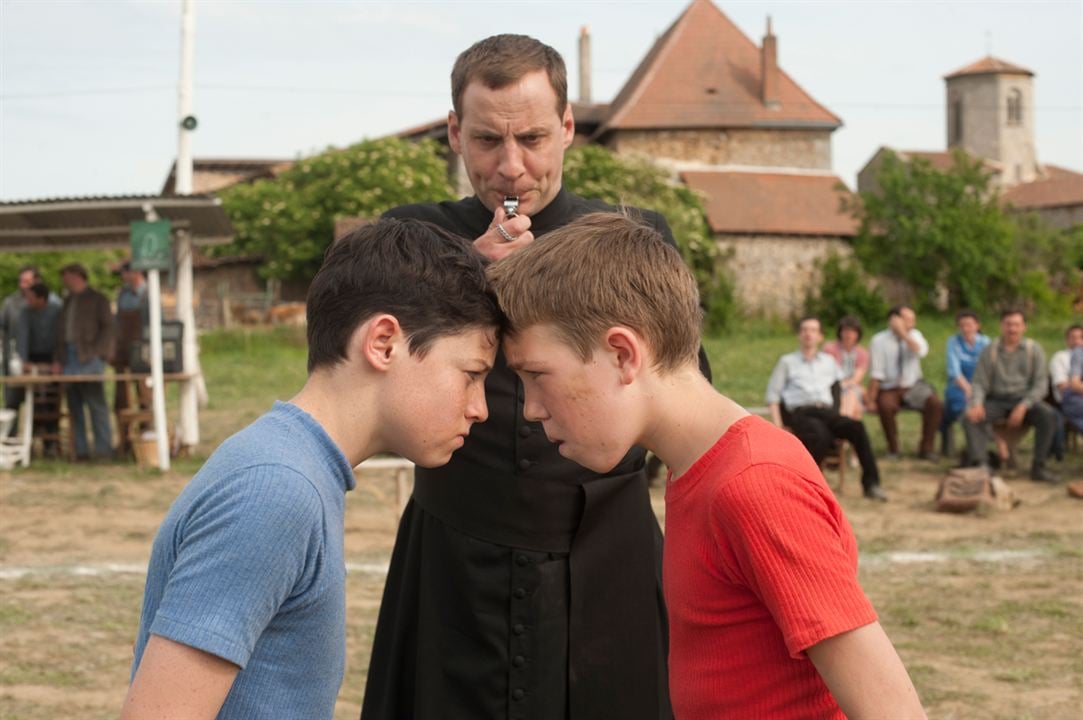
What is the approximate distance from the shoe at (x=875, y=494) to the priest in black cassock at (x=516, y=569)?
29.3 ft

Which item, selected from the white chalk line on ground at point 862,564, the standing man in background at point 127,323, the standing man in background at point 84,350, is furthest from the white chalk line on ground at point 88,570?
the standing man in background at point 127,323

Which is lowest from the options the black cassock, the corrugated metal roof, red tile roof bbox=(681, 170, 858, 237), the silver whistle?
the black cassock

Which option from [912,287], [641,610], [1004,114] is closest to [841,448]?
[641,610]

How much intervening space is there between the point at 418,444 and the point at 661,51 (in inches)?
1968

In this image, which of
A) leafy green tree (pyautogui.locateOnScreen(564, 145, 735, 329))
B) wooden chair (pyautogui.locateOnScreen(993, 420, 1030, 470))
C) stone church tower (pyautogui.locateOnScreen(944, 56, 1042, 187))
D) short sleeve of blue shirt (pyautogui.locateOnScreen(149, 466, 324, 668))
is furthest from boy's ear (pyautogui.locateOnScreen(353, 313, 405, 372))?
stone church tower (pyautogui.locateOnScreen(944, 56, 1042, 187))

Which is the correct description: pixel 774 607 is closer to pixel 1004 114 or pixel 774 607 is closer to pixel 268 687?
pixel 268 687

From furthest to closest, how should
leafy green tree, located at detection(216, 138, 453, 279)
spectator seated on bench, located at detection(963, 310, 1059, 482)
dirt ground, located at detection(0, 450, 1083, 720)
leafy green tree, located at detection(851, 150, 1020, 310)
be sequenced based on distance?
leafy green tree, located at detection(216, 138, 453, 279) < leafy green tree, located at detection(851, 150, 1020, 310) < spectator seated on bench, located at detection(963, 310, 1059, 482) < dirt ground, located at detection(0, 450, 1083, 720)

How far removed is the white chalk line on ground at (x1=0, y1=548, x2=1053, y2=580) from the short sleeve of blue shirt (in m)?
6.88

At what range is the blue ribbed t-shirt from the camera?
1.74 meters

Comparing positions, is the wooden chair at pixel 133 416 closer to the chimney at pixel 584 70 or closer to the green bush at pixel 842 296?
the green bush at pixel 842 296

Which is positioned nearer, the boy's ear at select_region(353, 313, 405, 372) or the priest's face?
the boy's ear at select_region(353, 313, 405, 372)

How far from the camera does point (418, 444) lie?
2.14 m

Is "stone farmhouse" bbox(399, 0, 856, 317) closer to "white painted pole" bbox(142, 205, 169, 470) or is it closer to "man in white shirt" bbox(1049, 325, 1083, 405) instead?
"man in white shirt" bbox(1049, 325, 1083, 405)

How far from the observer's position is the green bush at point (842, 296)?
3738 centimetres
